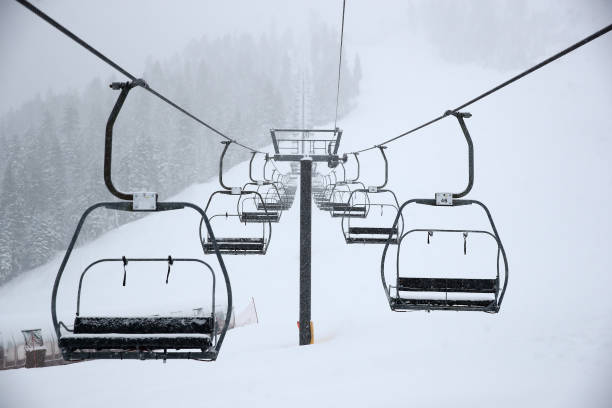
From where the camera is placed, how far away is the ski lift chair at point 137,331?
9.34ft

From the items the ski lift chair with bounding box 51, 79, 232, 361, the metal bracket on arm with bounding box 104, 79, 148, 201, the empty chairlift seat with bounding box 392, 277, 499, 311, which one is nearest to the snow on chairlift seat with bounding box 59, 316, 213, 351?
the ski lift chair with bounding box 51, 79, 232, 361

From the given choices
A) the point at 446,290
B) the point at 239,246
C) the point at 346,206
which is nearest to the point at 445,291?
the point at 446,290

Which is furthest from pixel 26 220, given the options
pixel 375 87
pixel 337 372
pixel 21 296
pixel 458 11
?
pixel 458 11

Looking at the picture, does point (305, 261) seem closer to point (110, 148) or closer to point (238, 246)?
point (238, 246)

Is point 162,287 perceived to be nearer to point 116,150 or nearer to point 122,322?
point 122,322

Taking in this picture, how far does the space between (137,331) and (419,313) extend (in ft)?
29.8

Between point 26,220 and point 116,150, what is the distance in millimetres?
15970

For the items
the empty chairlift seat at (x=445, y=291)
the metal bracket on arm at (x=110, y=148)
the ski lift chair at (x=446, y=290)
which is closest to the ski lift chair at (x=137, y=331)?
the metal bracket on arm at (x=110, y=148)

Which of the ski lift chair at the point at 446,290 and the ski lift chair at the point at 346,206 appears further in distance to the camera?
the ski lift chair at the point at 346,206

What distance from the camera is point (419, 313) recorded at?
10.7 m

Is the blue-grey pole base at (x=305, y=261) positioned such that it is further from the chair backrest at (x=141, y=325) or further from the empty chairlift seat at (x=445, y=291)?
the chair backrest at (x=141, y=325)

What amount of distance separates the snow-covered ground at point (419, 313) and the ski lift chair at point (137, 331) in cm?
356

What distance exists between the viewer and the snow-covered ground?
661cm

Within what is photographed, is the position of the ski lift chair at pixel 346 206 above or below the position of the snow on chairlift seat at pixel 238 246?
above
